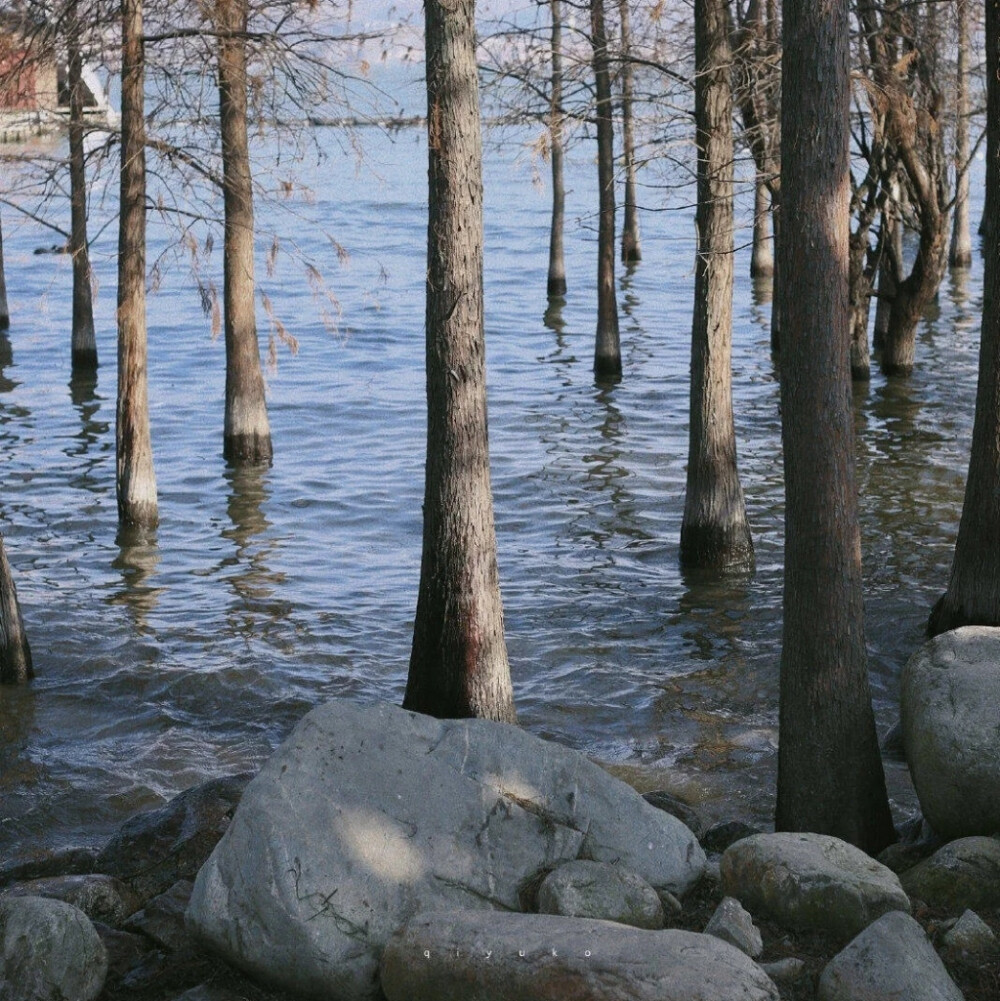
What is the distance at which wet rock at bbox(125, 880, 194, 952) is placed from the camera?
21.1 ft

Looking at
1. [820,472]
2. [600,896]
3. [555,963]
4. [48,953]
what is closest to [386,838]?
[600,896]

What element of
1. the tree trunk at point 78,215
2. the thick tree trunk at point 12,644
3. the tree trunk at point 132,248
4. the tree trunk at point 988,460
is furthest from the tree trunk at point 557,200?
the thick tree trunk at point 12,644

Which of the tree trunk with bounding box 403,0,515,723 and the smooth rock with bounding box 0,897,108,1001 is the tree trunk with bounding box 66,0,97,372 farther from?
the smooth rock with bounding box 0,897,108,1001

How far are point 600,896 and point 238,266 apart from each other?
1272 cm

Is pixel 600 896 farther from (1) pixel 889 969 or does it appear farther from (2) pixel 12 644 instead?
(2) pixel 12 644

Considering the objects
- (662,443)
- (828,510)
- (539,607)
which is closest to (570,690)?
(539,607)

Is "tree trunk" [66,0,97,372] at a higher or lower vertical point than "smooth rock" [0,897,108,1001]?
higher

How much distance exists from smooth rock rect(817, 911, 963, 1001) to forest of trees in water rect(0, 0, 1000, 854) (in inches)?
71.0

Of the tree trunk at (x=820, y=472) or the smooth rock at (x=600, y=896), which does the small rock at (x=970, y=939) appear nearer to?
the smooth rock at (x=600, y=896)

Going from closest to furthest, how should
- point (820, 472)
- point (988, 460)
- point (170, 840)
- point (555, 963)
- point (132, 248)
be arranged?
point (555, 963) → point (820, 472) → point (170, 840) → point (988, 460) → point (132, 248)

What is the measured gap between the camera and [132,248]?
14641mm

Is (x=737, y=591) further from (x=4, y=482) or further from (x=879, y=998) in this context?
(x=4, y=482)

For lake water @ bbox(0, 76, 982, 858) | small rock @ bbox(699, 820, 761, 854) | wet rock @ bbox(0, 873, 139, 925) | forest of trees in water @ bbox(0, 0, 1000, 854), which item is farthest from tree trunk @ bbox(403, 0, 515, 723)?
wet rock @ bbox(0, 873, 139, 925)

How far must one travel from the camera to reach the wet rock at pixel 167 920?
6445mm
